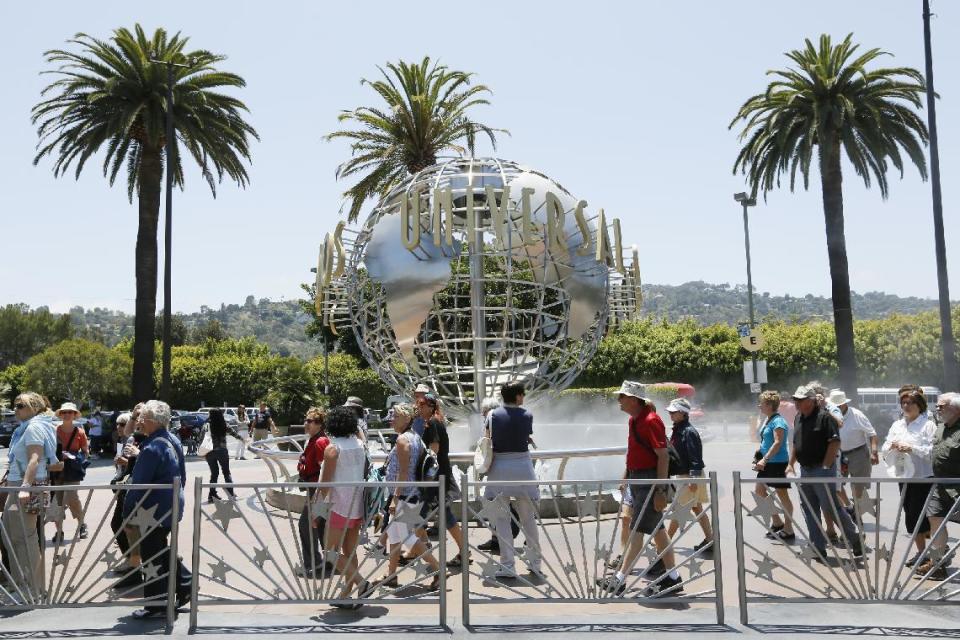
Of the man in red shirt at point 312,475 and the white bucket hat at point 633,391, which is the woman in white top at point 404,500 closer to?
the man in red shirt at point 312,475

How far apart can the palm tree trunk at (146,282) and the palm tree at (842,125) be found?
17.5 m

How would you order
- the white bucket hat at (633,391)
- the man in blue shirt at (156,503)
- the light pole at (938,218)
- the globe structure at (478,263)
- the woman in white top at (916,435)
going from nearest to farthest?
the man in blue shirt at (156,503), the white bucket hat at (633,391), the woman in white top at (916,435), the globe structure at (478,263), the light pole at (938,218)

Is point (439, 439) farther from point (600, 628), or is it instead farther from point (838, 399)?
point (838, 399)

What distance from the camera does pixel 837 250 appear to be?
934 inches

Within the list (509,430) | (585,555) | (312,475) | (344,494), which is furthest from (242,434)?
(585,555)

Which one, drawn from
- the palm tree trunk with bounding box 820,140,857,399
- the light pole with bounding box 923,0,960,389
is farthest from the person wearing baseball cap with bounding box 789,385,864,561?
the palm tree trunk with bounding box 820,140,857,399

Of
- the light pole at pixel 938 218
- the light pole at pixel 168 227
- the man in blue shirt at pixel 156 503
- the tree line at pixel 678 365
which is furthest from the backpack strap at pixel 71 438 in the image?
the tree line at pixel 678 365

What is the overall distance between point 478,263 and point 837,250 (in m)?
15.3

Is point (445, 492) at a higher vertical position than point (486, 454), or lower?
lower

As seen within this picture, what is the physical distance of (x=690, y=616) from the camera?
5.88m

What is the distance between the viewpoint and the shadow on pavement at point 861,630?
5.39 m

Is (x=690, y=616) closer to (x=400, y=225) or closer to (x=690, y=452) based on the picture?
(x=690, y=452)

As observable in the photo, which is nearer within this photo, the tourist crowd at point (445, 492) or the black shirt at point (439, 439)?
the tourist crowd at point (445, 492)

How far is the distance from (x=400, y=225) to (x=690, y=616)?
23.6ft
